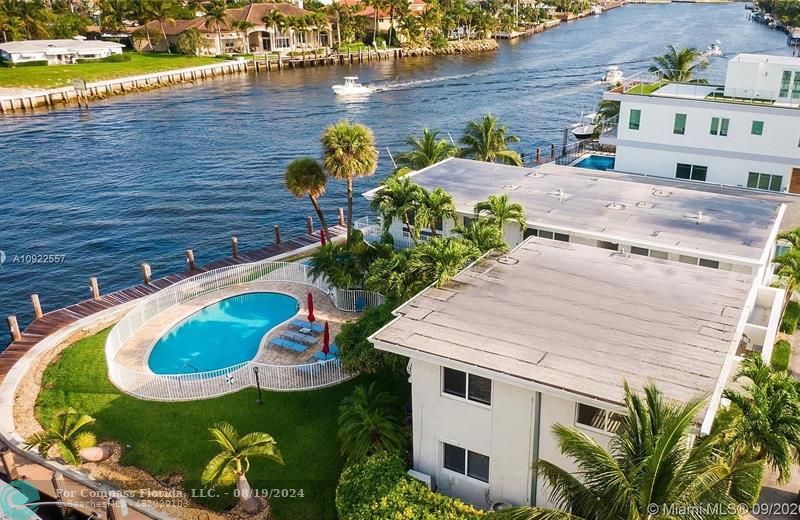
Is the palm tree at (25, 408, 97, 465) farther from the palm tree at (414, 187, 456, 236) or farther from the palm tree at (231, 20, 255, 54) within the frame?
the palm tree at (231, 20, 255, 54)

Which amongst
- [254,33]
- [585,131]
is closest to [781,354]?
[585,131]

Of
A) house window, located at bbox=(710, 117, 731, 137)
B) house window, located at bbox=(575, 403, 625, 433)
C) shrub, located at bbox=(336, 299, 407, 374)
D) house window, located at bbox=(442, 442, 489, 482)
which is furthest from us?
house window, located at bbox=(710, 117, 731, 137)

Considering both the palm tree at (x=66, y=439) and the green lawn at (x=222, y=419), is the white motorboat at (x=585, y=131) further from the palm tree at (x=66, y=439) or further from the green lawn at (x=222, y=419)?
the palm tree at (x=66, y=439)

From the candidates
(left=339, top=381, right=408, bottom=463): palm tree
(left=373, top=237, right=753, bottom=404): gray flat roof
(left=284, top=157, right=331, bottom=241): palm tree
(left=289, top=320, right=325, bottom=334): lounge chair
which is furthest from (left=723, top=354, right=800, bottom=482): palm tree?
(left=284, top=157, right=331, bottom=241): palm tree

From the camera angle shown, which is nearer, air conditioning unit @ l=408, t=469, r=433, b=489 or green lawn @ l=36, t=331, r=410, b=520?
air conditioning unit @ l=408, t=469, r=433, b=489

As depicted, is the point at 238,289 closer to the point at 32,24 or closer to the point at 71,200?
the point at 71,200

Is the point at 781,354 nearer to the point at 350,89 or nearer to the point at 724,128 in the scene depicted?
the point at 724,128

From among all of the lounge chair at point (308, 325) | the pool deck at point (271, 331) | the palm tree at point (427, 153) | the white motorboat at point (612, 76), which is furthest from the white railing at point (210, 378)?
the white motorboat at point (612, 76)

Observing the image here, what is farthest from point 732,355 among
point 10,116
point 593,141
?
point 10,116
